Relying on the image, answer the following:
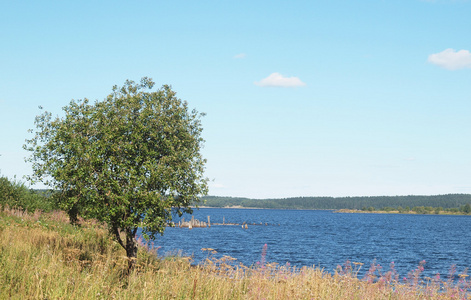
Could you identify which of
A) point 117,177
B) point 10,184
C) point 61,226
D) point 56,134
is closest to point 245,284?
point 117,177

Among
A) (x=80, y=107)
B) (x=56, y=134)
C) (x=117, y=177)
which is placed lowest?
(x=117, y=177)

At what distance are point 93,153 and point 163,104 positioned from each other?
3842 millimetres

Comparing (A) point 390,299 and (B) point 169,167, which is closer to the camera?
(A) point 390,299

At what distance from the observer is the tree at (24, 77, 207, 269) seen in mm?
16703

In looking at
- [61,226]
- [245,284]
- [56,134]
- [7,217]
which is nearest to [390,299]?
[245,284]

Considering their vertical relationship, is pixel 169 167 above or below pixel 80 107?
below

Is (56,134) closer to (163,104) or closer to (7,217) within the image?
(163,104)

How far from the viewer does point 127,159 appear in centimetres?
1750

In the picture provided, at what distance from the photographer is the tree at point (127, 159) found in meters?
16.7

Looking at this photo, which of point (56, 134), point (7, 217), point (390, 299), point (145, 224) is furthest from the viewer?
point (7, 217)

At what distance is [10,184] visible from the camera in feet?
110

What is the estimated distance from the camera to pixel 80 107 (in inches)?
736

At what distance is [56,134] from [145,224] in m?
5.90

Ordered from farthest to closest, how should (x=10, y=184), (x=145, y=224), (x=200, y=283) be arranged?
(x=10, y=184) → (x=145, y=224) → (x=200, y=283)
